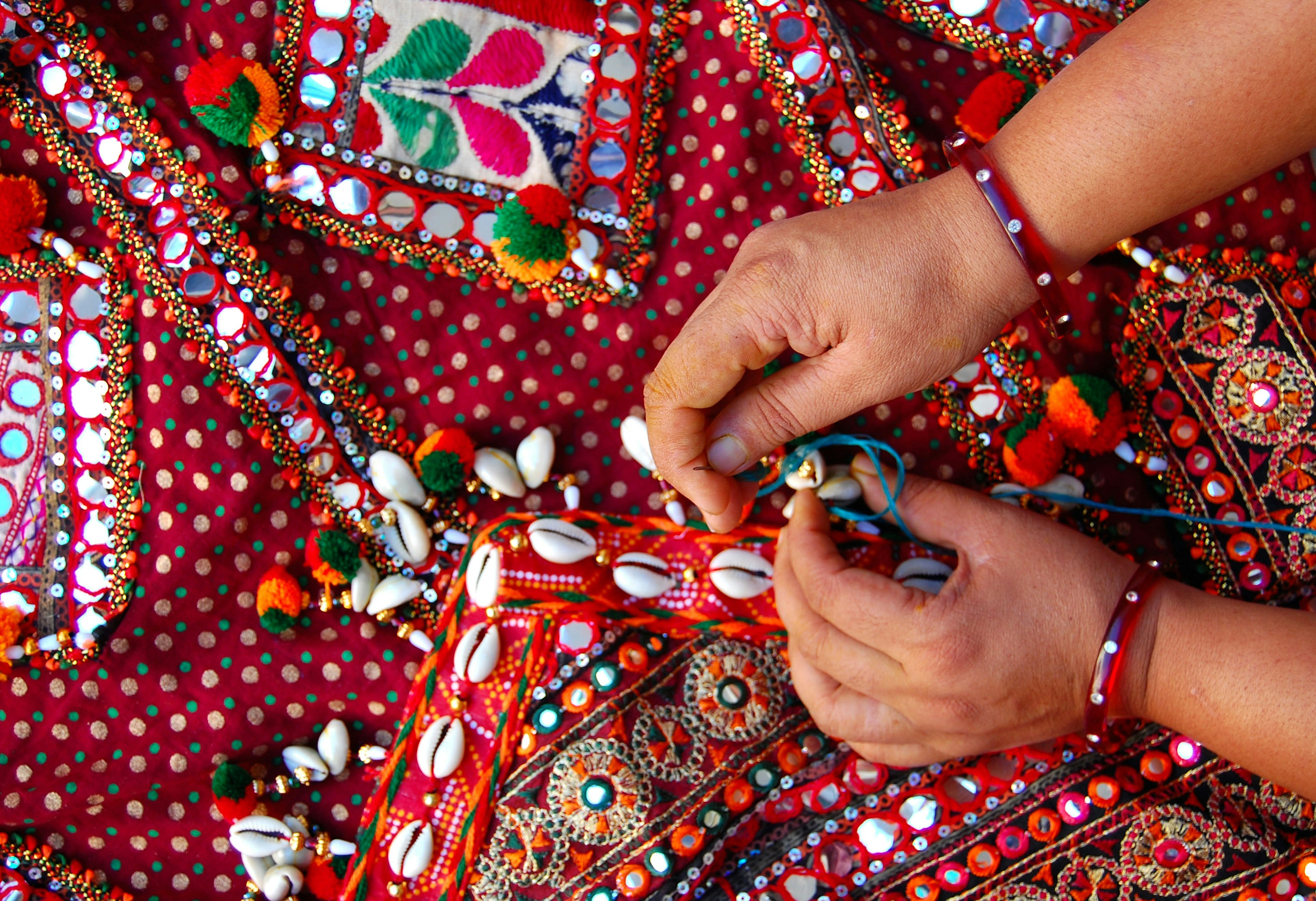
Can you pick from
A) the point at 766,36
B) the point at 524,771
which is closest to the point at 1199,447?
the point at 766,36

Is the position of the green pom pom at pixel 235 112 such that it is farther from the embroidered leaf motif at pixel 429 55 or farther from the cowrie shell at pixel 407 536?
the cowrie shell at pixel 407 536

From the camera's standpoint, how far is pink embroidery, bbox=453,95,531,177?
38.5 inches

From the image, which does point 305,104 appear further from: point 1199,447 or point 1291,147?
point 1199,447

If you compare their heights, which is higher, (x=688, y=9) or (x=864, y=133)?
(x=688, y=9)

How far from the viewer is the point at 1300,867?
35.3 inches

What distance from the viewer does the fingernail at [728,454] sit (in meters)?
0.77

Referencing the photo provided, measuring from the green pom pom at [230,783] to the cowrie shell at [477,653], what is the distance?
10.2 inches

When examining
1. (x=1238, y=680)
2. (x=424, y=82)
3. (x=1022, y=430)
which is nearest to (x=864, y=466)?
(x=1022, y=430)

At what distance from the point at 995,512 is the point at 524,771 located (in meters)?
0.57

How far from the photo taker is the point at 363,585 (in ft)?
3.22

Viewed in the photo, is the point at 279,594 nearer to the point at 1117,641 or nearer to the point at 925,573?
the point at 925,573

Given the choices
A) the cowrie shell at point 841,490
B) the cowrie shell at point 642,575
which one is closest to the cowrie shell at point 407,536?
the cowrie shell at point 642,575

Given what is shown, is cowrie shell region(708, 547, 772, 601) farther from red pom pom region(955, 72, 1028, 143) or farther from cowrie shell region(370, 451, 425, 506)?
red pom pom region(955, 72, 1028, 143)

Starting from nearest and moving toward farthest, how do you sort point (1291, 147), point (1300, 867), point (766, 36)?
point (1291, 147) → point (1300, 867) → point (766, 36)
